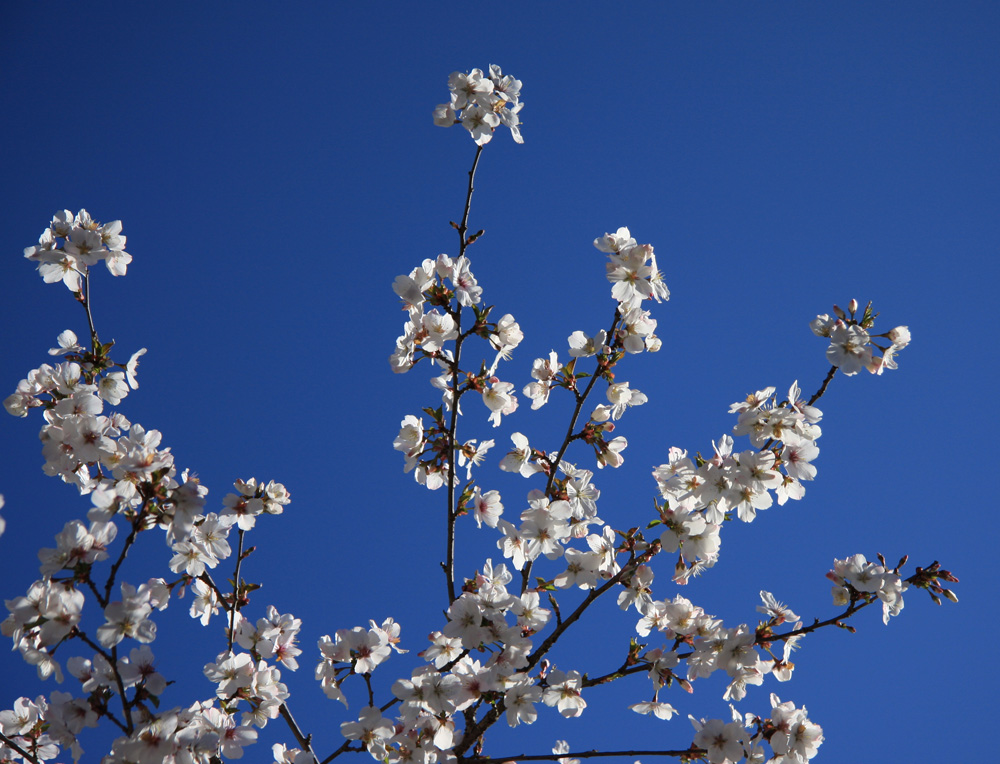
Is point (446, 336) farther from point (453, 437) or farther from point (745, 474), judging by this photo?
point (745, 474)

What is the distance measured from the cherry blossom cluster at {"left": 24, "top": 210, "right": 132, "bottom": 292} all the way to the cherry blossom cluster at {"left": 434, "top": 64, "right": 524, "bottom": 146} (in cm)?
165

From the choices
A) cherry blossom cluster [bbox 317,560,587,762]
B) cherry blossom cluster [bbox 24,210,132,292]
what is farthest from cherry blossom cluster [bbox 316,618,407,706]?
cherry blossom cluster [bbox 24,210,132,292]

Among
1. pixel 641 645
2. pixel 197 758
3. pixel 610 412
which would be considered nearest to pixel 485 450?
pixel 610 412

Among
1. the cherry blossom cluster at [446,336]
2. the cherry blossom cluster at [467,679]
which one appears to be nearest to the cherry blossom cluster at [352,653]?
the cherry blossom cluster at [467,679]

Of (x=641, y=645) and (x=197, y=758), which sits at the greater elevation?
(x=641, y=645)

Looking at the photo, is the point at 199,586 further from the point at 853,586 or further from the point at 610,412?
the point at 853,586

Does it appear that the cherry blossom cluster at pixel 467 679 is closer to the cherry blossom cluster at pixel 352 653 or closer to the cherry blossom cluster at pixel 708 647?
the cherry blossom cluster at pixel 352 653

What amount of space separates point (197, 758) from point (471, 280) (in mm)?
2047

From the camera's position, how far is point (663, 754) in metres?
2.72

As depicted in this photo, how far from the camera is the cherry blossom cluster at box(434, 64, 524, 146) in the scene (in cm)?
301

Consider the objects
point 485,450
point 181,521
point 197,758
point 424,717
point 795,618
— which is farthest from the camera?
point 485,450

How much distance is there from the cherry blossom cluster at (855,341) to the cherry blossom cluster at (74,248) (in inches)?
124

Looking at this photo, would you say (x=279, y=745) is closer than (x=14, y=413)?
No

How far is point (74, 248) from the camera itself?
3.04 meters
